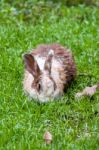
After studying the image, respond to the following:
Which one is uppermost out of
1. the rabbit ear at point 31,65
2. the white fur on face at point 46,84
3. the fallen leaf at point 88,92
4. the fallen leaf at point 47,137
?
the rabbit ear at point 31,65

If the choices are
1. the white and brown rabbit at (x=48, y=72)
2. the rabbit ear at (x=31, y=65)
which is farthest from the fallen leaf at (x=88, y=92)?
the rabbit ear at (x=31, y=65)

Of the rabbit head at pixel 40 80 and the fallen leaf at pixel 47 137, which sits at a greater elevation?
the rabbit head at pixel 40 80

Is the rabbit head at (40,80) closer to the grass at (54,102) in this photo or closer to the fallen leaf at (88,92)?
the grass at (54,102)

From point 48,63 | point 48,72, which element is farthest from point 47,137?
point 48,63

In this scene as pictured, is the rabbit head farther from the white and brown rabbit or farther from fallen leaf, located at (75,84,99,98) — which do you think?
fallen leaf, located at (75,84,99,98)

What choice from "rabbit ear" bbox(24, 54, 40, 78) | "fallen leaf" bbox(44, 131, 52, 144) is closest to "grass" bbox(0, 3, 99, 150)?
"fallen leaf" bbox(44, 131, 52, 144)

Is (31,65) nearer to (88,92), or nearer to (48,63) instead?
(48,63)

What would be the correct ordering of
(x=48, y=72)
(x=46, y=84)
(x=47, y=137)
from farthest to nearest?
(x=48, y=72) < (x=46, y=84) < (x=47, y=137)

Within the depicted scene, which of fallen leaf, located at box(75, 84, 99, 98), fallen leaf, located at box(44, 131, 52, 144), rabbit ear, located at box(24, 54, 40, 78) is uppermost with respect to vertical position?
rabbit ear, located at box(24, 54, 40, 78)
